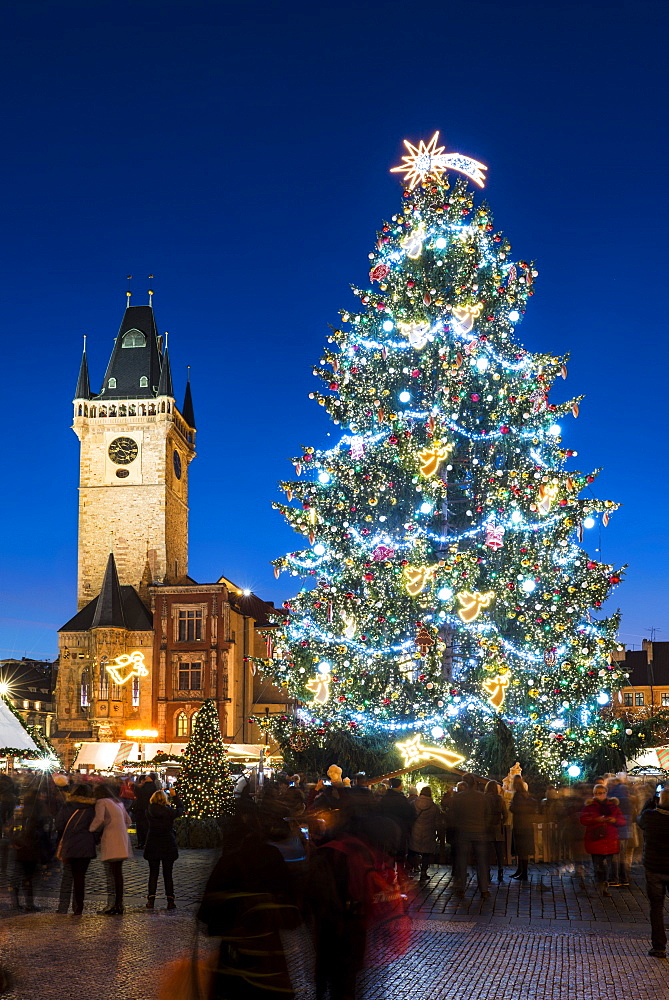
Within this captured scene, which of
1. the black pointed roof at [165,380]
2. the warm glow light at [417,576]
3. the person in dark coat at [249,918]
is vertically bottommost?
the person in dark coat at [249,918]

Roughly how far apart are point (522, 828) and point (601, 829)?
1.59 metres

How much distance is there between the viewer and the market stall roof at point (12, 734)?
94.9ft

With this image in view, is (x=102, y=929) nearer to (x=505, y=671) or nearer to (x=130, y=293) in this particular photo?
(x=505, y=671)

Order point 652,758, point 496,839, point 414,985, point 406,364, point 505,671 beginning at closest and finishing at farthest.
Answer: point 414,985 → point 496,839 → point 505,671 → point 406,364 → point 652,758

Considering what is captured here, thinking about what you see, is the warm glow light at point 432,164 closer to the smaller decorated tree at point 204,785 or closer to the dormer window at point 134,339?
the smaller decorated tree at point 204,785

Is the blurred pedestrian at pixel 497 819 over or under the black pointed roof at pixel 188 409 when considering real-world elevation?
under

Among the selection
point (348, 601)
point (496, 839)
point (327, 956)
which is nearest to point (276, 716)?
point (348, 601)

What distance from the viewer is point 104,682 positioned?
62.3 metres

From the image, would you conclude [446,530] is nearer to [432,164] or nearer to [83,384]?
[432,164]

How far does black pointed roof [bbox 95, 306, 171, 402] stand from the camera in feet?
237

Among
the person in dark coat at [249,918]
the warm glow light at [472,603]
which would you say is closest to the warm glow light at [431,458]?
the warm glow light at [472,603]

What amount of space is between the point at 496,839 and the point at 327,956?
11.3 m

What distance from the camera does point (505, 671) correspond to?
21547 millimetres

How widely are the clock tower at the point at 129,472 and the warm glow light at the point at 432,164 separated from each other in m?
45.4
